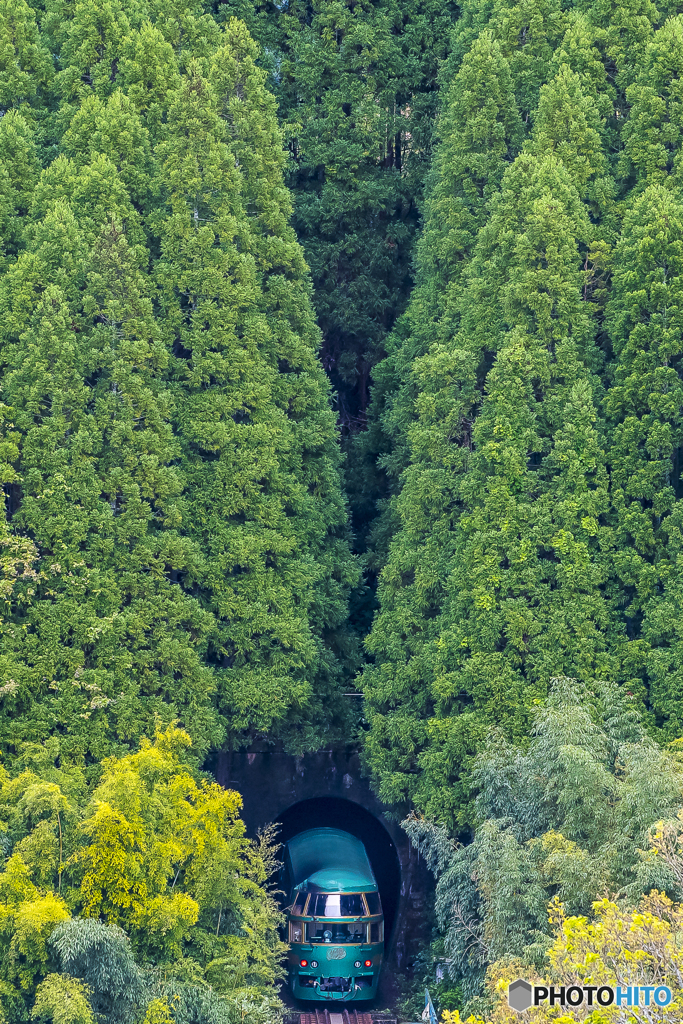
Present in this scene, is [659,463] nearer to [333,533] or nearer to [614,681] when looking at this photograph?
[614,681]

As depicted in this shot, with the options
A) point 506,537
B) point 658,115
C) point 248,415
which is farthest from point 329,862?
point 658,115

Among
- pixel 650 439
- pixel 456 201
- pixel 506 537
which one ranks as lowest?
pixel 506 537

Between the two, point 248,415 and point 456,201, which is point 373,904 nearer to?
point 248,415

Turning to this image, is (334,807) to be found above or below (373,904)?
above

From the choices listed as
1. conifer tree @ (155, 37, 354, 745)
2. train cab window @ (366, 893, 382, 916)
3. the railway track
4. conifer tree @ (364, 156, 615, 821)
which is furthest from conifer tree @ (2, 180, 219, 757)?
the railway track

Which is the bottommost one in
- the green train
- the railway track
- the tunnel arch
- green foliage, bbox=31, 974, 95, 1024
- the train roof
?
green foliage, bbox=31, 974, 95, 1024

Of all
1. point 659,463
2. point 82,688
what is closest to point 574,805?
point 659,463

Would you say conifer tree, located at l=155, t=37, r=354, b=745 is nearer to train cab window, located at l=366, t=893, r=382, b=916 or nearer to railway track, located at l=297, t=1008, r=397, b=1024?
train cab window, located at l=366, t=893, r=382, b=916
